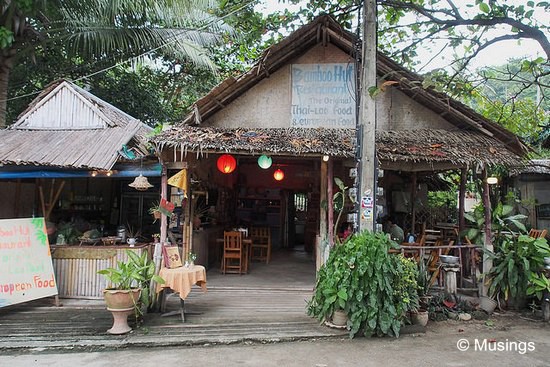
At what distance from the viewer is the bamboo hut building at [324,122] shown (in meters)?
6.50

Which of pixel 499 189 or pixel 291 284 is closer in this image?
pixel 291 284

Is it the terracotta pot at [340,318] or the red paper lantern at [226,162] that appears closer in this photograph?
the terracotta pot at [340,318]

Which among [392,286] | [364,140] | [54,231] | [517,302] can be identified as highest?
[364,140]

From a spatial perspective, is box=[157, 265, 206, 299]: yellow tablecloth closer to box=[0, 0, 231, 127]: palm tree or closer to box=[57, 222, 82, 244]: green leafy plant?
box=[57, 222, 82, 244]: green leafy plant

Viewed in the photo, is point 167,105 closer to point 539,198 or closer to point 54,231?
point 54,231

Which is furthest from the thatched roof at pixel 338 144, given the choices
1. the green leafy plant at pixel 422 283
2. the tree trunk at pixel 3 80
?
the tree trunk at pixel 3 80

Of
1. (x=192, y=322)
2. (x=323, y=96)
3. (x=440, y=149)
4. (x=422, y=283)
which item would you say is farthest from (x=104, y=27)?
(x=422, y=283)

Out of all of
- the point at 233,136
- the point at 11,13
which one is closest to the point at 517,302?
the point at 233,136

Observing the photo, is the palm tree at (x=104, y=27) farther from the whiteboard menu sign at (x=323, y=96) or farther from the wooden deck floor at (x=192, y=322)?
the wooden deck floor at (x=192, y=322)

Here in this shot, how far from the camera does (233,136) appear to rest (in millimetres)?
6758

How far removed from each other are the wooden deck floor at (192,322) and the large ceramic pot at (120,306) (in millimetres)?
138

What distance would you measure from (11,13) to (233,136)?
632cm

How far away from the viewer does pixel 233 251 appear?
8578 millimetres

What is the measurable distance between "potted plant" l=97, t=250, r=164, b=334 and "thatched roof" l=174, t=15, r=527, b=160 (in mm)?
2961
